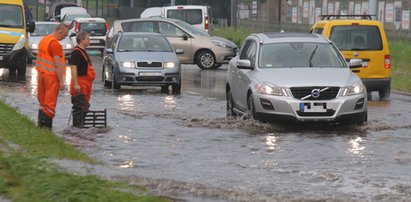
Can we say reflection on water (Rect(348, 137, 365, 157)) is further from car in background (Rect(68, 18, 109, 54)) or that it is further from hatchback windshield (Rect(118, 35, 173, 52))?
car in background (Rect(68, 18, 109, 54))

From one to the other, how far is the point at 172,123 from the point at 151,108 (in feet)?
9.70

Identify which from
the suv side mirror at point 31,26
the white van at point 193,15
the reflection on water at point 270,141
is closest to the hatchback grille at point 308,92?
the reflection on water at point 270,141

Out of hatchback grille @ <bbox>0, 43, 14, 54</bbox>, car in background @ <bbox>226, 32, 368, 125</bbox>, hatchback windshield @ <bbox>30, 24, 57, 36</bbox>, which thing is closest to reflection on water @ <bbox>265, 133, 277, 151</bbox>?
car in background @ <bbox>226, 32, 368, 125</bbox>

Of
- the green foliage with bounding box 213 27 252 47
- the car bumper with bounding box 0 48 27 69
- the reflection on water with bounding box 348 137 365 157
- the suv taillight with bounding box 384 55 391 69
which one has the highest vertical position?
the suv taillight with bounding box 384 55 391 69

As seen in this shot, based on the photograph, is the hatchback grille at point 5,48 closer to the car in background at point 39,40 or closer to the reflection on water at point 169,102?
the reflection on water at point 169,102

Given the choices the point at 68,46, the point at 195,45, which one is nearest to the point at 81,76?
the point at 195,45

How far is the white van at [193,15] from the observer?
149ft

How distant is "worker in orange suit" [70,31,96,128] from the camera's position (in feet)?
54.5

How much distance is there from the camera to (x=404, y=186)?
11.2 metres

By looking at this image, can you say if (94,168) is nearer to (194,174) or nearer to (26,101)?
(194,174)

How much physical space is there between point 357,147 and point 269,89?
8.04ft

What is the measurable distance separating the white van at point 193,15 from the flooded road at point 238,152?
2246 cm

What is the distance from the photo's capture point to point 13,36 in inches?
1198

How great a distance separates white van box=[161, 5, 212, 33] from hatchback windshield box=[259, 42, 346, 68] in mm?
26633
